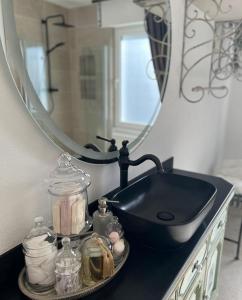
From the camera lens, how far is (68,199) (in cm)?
89

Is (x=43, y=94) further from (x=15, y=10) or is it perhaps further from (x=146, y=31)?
(x=146, y=31)

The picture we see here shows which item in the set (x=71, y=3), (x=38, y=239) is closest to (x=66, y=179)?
(x=38, y=239)

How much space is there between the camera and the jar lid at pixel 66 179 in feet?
3.00

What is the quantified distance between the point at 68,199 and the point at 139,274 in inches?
13.3

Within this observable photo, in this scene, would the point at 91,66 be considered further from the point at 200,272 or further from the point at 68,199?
Answer: the point at 200,272

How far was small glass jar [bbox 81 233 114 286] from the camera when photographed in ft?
2.68

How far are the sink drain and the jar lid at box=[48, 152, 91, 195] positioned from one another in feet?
1.33

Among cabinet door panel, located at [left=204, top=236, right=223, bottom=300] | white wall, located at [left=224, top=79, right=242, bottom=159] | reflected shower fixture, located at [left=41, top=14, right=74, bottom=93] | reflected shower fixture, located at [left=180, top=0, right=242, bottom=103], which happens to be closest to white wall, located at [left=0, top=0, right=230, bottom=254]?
reflected shower fixture, located at [left=41, top=14, right=74, bottom=93]

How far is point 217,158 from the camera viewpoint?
3.17 metres

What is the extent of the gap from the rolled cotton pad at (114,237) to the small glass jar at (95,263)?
8 centimetres

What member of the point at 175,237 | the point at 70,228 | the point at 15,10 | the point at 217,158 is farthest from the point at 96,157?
the point at 217,158

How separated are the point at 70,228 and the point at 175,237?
0.36m

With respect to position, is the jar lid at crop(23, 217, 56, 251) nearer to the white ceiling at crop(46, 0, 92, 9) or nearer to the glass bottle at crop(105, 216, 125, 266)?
the glass bottle at crop(105, 216, 125, 266)

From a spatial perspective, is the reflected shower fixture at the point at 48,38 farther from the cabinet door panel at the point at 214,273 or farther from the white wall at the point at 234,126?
the white wall at the point at 234,126
